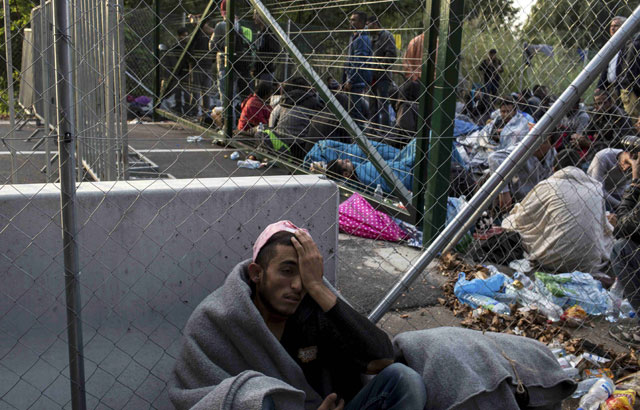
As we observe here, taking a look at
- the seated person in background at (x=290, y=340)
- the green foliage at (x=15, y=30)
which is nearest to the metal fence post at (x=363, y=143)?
the seated person in background at (x=290, y=340)

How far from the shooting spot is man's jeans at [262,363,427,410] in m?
2.31

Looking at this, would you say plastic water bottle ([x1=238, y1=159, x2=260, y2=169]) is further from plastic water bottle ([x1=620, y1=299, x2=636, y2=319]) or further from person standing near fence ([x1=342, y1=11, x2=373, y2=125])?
plastic water bottle ([x1=620, y1=299, x2=636, y2=319])

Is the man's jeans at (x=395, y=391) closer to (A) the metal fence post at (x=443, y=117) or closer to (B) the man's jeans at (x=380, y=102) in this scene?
(A) the metal fence post at (x=443, y=117)

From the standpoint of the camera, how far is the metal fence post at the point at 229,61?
8.82 m

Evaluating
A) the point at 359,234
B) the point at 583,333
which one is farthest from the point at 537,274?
the point at 359,234

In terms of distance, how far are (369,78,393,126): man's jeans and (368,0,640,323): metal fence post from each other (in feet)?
10.2

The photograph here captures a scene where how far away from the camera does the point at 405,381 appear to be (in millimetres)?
2334

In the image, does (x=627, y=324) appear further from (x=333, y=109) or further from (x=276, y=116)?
(x=276, y=116)

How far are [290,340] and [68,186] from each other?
1.03 meters

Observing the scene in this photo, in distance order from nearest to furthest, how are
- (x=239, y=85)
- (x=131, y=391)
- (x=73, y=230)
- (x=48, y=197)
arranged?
1. (x=73, y=230)
2. (x=48, y=197)
3. (x=131, y=391)
4. (x=239, y=85)

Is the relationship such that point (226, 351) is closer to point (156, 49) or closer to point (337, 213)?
point (337, 213)

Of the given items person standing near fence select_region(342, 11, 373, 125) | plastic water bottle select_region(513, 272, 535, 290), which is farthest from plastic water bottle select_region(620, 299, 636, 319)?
person standing near fence select_region(342, 11, 373, 125)

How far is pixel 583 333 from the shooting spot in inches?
153

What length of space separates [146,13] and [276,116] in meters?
8.47
